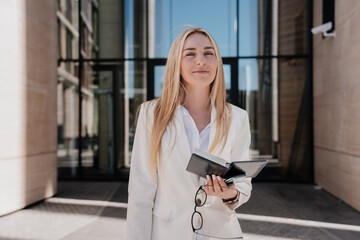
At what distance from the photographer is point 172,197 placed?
1.60m

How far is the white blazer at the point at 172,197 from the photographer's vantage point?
62.0 inches

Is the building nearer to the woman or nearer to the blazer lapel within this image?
the woman

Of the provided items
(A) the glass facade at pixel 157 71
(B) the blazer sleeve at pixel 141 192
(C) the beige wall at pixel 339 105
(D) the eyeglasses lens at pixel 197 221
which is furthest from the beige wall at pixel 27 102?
(C) the beige wall at pixel 339 105

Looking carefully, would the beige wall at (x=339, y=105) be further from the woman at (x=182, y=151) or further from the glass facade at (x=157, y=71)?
the woman at (x=182, y=151)

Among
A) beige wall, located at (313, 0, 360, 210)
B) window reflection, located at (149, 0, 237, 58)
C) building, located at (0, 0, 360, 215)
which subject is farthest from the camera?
window reflection, located at (149, 0, 237, 58)

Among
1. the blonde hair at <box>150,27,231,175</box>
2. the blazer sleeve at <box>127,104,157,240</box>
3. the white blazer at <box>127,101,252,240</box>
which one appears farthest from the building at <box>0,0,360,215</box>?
the blazer sleeve at <box>127,104,157,240</box>

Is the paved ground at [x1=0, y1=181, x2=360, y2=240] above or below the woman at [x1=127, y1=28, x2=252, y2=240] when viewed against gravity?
below

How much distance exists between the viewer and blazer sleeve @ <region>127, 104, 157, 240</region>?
5.22ft

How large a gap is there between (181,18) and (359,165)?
5.28 meters

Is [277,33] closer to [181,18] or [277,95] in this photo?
[277,95]

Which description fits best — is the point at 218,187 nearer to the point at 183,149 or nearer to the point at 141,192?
the point at 183,149

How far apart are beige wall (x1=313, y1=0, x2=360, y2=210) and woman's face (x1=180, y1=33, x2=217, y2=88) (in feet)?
15.3

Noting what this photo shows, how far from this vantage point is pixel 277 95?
324 inches

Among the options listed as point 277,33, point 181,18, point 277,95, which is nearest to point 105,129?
point 181,18
